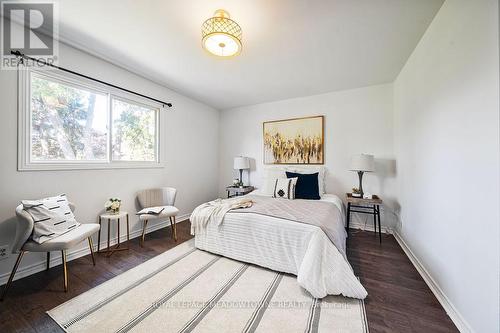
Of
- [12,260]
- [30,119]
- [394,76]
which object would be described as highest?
[394,76]

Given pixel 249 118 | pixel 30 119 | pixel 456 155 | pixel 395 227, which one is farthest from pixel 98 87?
pixel 395 227

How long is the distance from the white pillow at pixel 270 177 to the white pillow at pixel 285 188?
0.40 ft

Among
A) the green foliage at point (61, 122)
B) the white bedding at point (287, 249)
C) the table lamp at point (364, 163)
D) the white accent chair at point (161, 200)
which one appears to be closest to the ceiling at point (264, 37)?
the green foliage at point (61, 122)

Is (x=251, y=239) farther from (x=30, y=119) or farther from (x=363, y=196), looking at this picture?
(x=30, y=119)

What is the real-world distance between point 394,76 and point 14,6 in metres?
4.54

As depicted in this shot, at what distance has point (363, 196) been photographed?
9.85 ft

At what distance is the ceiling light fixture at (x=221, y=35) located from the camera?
1563mm

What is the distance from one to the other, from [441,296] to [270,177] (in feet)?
7.99

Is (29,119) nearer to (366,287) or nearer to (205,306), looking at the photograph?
(205,306)

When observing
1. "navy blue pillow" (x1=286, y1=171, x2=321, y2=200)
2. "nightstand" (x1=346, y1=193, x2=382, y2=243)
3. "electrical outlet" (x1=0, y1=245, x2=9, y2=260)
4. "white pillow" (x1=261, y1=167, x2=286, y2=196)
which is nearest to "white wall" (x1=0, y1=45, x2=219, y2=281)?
"electrical outlet" (x1=0, y1=245, x2=9, y2=260)

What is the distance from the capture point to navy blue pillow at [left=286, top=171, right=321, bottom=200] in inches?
122

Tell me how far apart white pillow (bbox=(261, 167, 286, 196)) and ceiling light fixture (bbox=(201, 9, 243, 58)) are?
217cm

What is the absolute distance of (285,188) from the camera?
313cm

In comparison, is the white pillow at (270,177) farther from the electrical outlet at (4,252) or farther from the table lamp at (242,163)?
the electrical outlet at (4,252)
